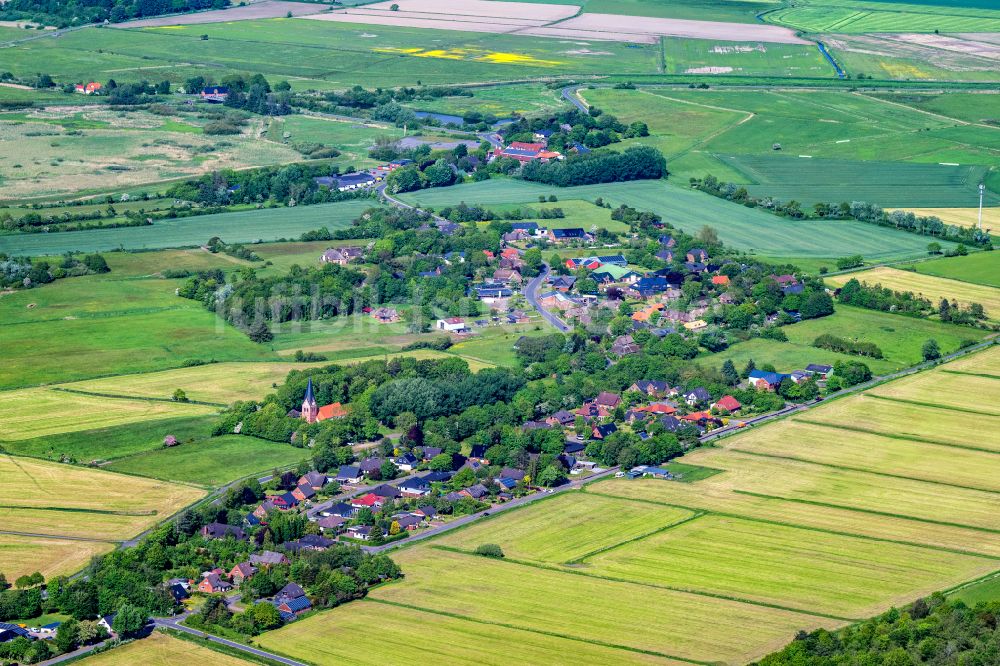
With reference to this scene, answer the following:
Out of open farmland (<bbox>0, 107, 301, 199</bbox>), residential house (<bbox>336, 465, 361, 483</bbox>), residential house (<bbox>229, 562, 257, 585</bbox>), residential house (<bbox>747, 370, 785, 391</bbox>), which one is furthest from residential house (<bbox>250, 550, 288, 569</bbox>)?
open farmland (<bbox>0, 107, 301, 199</bbox>)

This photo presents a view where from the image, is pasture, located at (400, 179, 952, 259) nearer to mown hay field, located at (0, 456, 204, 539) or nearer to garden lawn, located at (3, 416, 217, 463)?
garden lawn, located at (3, 416, 217, 463)

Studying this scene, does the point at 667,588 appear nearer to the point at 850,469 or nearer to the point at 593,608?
the point at 593,608

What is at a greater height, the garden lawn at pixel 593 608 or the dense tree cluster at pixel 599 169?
the dense tree cluster at pixel 599 169

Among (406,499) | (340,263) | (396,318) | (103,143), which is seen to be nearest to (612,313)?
(396,318)

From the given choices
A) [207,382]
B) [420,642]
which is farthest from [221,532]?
[207,382]

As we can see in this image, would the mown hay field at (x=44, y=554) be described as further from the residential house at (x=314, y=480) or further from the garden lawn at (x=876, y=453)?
the garden lawn at (x=876, y=453)

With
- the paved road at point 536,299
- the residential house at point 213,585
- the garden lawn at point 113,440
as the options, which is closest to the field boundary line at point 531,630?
the residential house at point 213,585

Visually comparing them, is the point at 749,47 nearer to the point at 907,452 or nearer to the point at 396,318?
the point at 396,318
